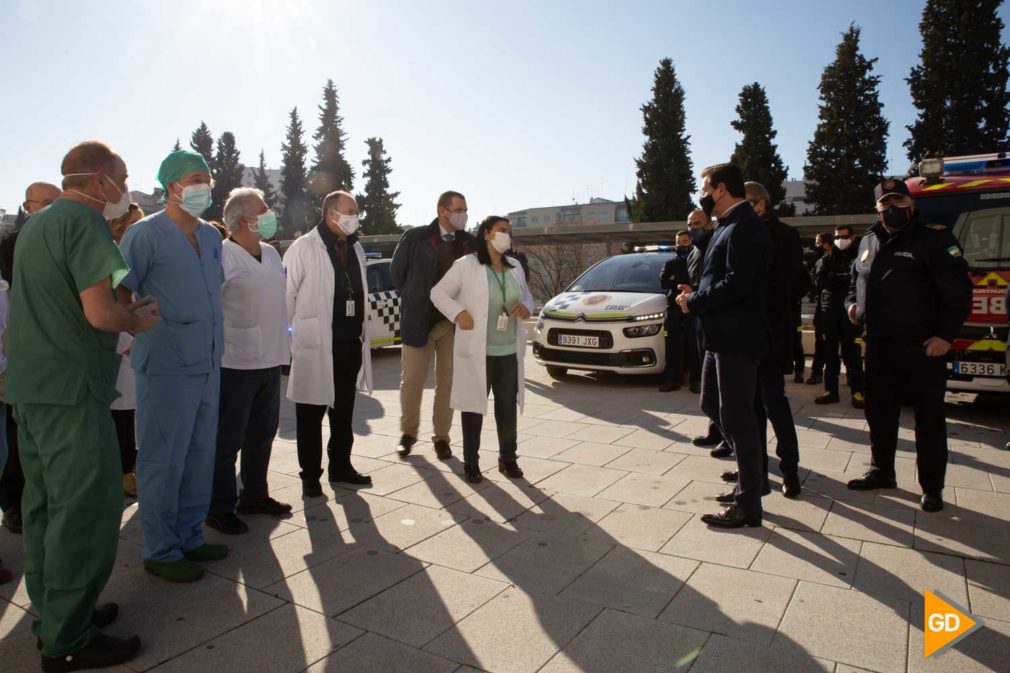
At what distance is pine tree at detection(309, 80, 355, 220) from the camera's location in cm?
5219

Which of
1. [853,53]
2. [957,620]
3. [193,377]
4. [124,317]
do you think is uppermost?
[853,53]

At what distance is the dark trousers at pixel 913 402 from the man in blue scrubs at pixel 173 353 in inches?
151

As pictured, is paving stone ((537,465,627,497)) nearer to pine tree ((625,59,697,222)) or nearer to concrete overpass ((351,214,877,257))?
concrete overpass ((351,214,877,257))

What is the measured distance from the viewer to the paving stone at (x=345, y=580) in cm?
297

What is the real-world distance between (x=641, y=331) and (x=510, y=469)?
3942 millimetres


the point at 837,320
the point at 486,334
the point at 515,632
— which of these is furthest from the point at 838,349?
the point at 515,632

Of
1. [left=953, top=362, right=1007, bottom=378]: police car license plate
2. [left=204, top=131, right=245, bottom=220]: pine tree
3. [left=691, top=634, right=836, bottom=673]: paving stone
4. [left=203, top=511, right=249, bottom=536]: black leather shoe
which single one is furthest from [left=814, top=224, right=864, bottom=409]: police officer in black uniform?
[left=204, top=131, right=245, bottom=220]: pine tree

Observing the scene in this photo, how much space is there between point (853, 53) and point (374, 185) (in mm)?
32221

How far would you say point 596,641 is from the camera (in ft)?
8.54

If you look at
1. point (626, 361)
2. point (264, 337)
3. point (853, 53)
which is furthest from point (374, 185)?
point (264, 337)

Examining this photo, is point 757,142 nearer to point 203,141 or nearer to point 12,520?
point 12,520

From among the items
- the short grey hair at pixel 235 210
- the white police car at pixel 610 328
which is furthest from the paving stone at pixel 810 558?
the white police car at pixel 610 328

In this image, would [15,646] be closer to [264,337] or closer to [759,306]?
[264,337]

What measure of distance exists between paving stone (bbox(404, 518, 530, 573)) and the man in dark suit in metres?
1.10
